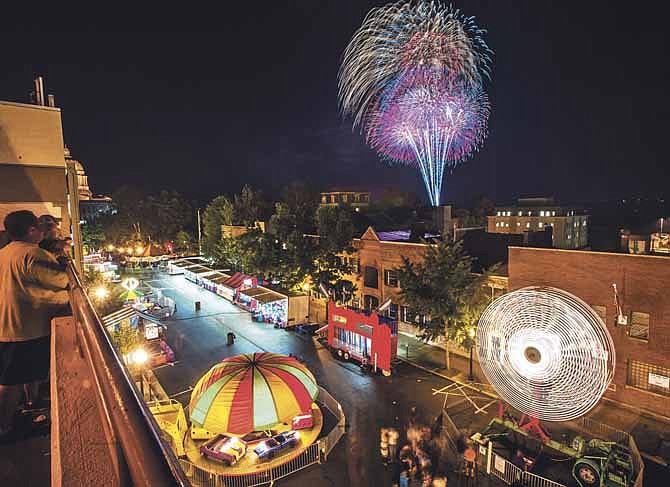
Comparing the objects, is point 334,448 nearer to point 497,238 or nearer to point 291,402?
point 291,402

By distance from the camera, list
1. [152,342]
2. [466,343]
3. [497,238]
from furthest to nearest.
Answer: [497,238]
[152,342]
[466,343]

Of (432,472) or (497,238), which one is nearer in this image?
(432,472)

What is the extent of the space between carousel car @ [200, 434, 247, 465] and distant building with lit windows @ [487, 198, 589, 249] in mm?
39333

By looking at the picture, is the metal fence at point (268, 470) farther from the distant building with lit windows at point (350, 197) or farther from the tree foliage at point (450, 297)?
the distant building with lit windows at point (350, 197)

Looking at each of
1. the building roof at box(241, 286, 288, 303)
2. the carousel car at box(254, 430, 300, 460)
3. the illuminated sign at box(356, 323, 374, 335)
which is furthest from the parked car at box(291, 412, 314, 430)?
the building roof at box(241, 286, 288, 303)

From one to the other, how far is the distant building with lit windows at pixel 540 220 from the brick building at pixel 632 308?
87.1 ft

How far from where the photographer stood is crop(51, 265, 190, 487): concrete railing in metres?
1.08

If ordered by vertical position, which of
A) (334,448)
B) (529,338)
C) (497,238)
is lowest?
(334,448)

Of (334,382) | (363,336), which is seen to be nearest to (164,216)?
(363,336)

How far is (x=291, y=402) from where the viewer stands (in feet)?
50.9

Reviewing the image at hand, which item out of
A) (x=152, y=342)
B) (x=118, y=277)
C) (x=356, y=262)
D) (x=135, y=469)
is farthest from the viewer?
(x=118, y=277)

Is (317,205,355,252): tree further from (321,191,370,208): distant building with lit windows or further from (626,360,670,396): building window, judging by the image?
(321,191,370,208): distant building with lit windows

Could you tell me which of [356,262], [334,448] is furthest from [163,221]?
[334,448]

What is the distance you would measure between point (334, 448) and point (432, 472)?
3.75 metres
